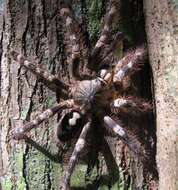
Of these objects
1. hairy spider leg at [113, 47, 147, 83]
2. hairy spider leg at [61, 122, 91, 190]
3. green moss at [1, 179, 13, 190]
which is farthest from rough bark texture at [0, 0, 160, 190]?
hairy spider leg at [113, 47, 147, 83]

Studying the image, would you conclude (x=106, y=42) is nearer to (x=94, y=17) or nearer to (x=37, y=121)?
(x=94, y=17)

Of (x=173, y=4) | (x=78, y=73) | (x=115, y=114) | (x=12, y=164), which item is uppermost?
(x=173, y=4)

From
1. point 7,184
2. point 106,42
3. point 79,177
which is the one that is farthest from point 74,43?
point 7,184

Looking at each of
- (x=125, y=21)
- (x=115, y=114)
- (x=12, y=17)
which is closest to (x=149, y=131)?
(x=115, y=114)

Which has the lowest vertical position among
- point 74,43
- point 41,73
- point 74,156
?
point 74,156

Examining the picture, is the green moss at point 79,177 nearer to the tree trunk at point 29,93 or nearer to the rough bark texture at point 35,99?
the rough bark texture at point 35,99

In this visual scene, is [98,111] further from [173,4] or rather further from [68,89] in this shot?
[173,4]

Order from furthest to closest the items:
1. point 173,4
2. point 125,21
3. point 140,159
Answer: point 125,21 < point 140,159 < point 173,4

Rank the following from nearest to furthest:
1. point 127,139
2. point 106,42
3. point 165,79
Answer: point 165,79
point 127,139
point 106,42
